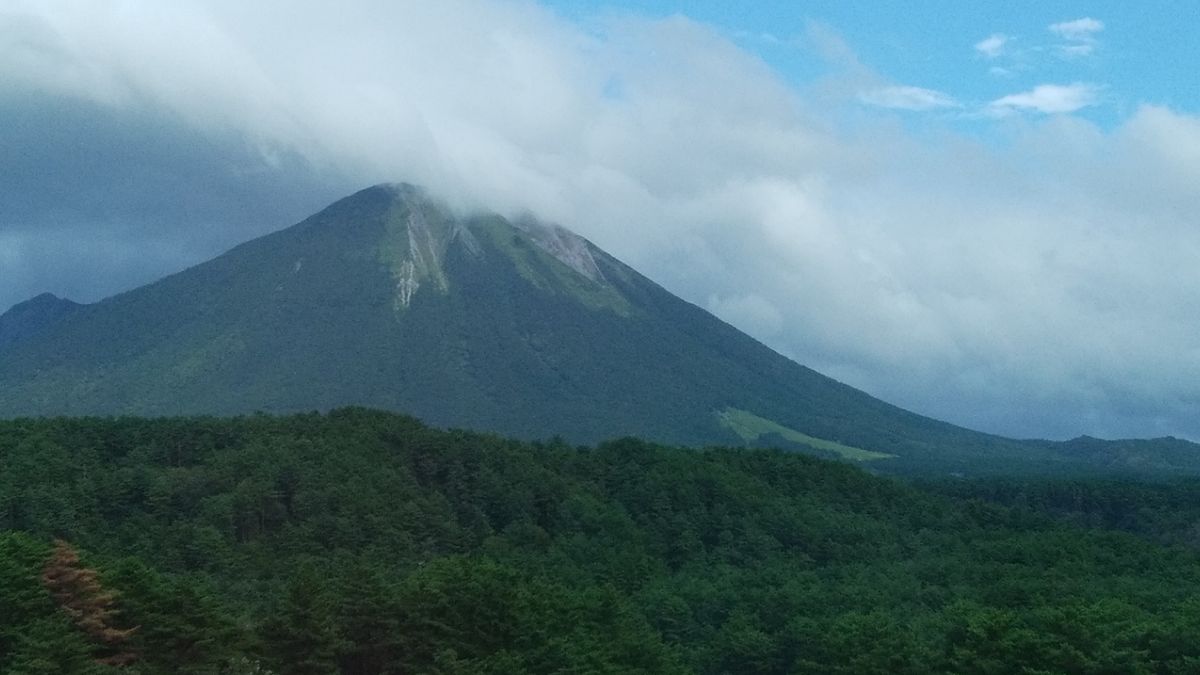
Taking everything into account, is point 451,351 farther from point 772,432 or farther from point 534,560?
point 534,560

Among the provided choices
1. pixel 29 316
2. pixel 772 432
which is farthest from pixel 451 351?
pixel 29 316

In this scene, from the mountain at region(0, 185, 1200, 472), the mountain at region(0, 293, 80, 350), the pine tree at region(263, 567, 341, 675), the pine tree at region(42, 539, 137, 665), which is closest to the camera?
the pine tree at region(42, 539, 137, 665)

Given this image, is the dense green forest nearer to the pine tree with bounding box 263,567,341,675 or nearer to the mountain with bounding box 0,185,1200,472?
the pine tree with bounding box 263,567,341,675

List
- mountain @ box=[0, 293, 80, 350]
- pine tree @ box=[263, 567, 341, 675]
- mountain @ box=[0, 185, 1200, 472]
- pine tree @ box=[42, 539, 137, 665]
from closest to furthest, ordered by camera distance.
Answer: pine tree @ box=[42, 539, 137, 665] → pine tree @ box=[263, 567, 341, 675] → mountain @ box=[0, 185, 1200, 472] → mountain @ box=[0, 293, 80, 350]

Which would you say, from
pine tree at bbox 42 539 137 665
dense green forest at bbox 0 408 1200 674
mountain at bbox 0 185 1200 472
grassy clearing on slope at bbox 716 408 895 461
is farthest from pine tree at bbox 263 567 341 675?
grassy clearing on slope at bbox 716 408 895 461

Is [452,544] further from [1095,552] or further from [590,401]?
[590,401]

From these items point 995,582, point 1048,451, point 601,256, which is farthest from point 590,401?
point 995,582
